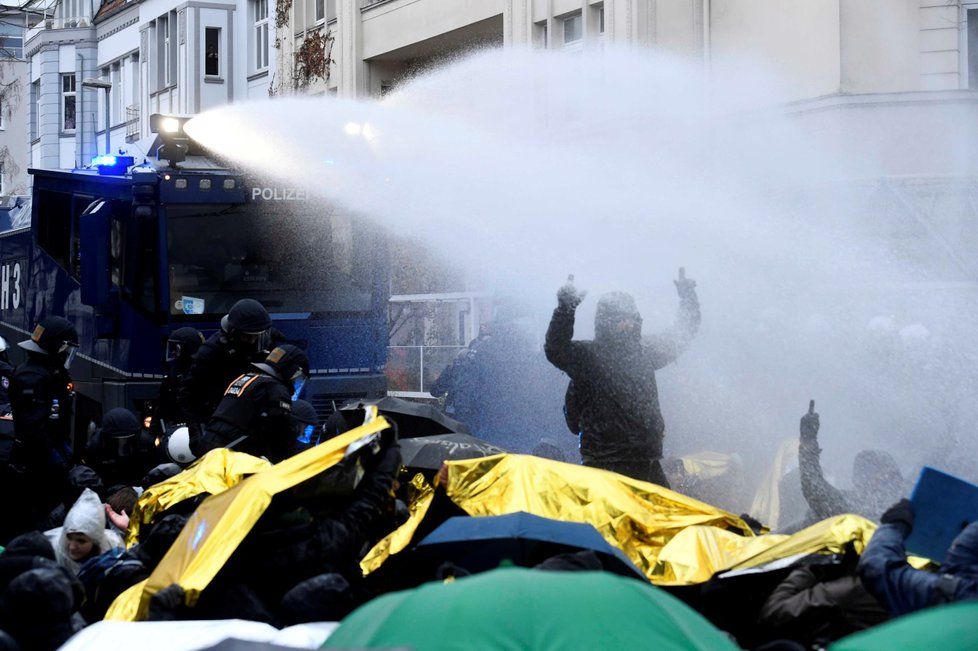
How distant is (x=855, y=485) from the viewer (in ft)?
20.5

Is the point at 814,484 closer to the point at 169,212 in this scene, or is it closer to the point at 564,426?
the point at 564,426

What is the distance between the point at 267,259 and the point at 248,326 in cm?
246

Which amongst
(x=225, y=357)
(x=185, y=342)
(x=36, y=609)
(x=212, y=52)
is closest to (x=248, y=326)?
(x=225, y=357)

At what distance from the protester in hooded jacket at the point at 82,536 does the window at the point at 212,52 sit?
85.6 feet

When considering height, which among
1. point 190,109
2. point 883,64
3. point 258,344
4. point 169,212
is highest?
point 190,109

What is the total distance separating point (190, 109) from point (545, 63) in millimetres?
15312

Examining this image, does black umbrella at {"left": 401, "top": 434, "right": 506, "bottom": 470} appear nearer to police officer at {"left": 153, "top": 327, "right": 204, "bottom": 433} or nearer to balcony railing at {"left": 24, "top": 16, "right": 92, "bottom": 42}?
police officer at {"left": 153, "top": 327, "right": 204, "bottom": 433}

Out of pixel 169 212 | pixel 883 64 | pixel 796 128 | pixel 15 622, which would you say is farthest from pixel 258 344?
pixel 883 64

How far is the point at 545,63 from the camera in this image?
57.0 feet

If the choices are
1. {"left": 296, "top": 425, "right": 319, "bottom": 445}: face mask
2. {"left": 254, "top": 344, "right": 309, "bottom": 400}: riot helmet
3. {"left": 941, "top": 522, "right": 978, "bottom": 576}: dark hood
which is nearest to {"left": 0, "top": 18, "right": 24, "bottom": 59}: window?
{"left": 296, "top": 425, "right": 319, "bottom": 445}: face mask

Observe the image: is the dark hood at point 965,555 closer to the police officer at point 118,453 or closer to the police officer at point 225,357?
the police officer at point 225,357

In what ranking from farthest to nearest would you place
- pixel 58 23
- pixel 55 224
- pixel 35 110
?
1. pixel 35 110
2. pixel 58 23
3. pixel 55 224

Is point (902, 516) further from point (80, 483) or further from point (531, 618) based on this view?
point (80, 483)

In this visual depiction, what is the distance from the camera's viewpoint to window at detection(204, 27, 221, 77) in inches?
1200
